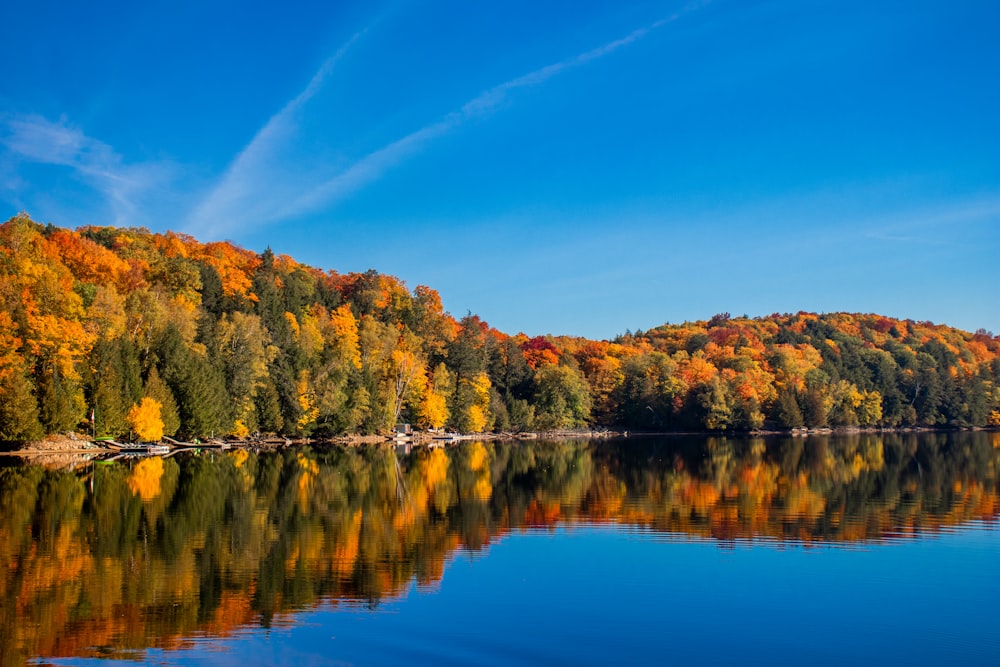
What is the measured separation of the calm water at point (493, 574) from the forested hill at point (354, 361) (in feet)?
68.9

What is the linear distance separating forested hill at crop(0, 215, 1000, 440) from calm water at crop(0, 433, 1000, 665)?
68.9ft

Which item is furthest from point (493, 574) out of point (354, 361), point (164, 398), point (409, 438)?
point (409, 438)

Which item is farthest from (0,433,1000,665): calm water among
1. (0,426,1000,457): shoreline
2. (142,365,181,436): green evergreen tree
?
(142,365,181,436): green evergreen tree

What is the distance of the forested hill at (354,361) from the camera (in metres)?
56.0

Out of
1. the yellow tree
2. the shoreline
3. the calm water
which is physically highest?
the yellow tree

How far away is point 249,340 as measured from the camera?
73.4m

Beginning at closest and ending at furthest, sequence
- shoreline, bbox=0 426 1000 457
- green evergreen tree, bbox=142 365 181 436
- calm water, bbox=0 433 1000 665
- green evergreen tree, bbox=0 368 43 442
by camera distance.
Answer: calm water, bbox=0 433 1000 665
green evergreen tree, bbox=0 368 43 442
shoreline, bbox=0 426 1000 457
green evergreen tree, bbox=142 365 181 436

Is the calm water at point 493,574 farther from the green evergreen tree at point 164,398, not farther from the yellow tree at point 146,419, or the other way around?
the green evergreen tree at point 164,398

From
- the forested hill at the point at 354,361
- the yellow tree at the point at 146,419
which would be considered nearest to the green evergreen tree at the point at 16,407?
the forested hill at the point at 354,361

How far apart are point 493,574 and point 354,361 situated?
72.3 metres

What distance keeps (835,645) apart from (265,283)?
8392cm

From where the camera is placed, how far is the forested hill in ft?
184

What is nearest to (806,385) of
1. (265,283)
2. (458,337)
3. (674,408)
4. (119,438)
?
(674,408)

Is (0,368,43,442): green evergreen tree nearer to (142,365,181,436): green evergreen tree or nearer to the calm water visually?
(142,365,181,436): green evergreen tree
